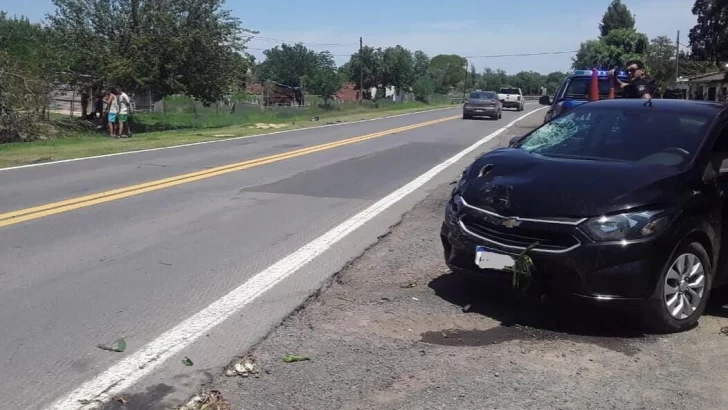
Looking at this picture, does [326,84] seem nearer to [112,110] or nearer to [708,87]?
[708,87]

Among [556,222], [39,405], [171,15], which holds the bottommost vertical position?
[39,405]

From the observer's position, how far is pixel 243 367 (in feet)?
15.6

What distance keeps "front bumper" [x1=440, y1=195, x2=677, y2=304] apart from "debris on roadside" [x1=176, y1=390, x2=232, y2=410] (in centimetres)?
229

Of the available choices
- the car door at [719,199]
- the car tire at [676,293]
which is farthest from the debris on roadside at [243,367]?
the car door at [719,199]

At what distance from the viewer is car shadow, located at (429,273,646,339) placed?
5.59m

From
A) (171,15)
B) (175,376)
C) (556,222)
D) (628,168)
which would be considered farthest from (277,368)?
(171,15)

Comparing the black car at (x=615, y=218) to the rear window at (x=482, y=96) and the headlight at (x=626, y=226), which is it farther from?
the rear window at (x=482, y=96)

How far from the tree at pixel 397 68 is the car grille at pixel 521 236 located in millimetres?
84049

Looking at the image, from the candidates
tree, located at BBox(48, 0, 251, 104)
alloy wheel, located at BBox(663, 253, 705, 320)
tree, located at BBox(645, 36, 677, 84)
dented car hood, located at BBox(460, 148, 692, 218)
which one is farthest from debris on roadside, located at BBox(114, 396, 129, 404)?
tree, located at BBox(645, 36, 677, 84)

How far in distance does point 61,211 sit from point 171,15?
872 inches

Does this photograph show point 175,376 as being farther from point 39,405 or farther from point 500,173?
point 500,173

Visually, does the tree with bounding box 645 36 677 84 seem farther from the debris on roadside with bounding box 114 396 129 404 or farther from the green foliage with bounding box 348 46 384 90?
the debris on roadside with bounding box 114 396 129 404

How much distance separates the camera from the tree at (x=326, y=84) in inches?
2699

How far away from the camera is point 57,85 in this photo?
27953mm
